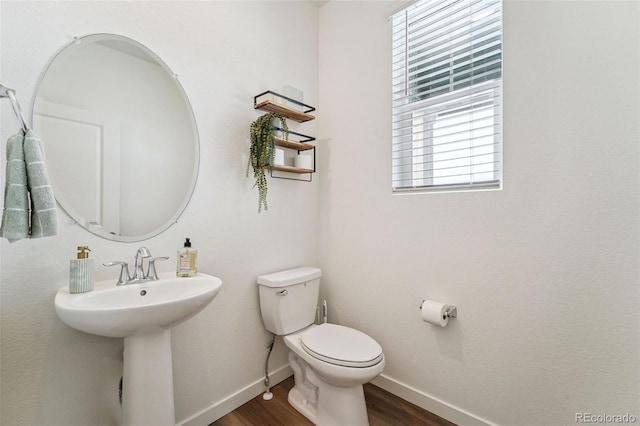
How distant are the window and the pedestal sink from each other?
1.33 meters

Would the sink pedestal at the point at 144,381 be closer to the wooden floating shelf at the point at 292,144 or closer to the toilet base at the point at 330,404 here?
the toilet base at the point at 330,404

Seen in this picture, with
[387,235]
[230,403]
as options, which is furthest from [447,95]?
[230,403]

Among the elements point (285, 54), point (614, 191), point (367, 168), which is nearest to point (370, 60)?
point (285, 54)

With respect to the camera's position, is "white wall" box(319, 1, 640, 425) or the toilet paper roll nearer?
"white wall" box(319, 1, 640, 425)

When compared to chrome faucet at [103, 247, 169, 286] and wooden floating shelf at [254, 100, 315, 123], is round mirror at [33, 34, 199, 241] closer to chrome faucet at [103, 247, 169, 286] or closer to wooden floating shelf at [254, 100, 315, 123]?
chrome faucet at [103, 247, 169, 286]

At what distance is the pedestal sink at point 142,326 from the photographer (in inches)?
36.6

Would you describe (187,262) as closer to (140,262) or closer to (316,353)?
(140,262)

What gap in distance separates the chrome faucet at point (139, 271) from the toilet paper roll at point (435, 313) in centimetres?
132

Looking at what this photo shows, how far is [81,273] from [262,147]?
101 centimetres

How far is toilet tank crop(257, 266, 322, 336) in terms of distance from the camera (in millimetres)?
1685

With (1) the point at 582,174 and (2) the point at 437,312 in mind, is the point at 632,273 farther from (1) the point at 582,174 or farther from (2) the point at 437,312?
(2) the point at 437,312

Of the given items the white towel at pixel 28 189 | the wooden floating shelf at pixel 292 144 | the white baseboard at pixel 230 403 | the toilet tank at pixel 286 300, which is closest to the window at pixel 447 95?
the wooden floating shelf at pixel 292 144

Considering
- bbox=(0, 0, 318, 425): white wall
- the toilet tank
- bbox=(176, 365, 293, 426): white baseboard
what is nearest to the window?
bbox=(0, 0, 318, 425): white wall

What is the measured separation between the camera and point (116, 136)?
Result: 126 centimetres
